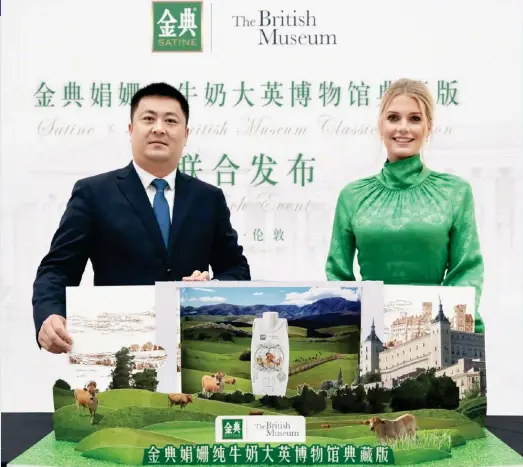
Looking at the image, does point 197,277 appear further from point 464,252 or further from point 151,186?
point 464,252

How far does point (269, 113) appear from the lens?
3008 mm

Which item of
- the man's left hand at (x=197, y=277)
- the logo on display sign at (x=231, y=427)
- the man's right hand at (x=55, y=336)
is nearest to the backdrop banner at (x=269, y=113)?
the man's left hand at (x=197, y=277)

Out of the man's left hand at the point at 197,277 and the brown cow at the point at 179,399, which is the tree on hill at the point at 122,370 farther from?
the man's left hand at the point at 197,277

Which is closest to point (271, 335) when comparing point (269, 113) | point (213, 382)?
point (213, 382)

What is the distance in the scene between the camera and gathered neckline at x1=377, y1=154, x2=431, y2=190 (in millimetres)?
2369

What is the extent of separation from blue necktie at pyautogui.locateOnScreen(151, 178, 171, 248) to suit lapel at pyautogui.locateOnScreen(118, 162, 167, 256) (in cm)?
3

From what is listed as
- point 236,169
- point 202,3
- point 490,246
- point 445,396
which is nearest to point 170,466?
point 445,396

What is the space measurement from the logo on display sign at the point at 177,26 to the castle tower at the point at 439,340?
1559mm

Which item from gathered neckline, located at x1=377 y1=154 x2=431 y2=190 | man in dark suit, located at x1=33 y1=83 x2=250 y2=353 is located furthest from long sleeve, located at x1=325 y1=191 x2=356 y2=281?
man in dark suit, located at x1=33 y1=83 x2=250 y2=353

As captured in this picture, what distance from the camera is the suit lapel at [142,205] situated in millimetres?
2254

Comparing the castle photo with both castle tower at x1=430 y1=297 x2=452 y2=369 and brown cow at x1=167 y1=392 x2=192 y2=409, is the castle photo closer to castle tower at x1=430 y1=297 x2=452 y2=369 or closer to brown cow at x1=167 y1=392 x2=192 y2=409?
castle tower at x1=430 y1=297 x2=452 y2=369

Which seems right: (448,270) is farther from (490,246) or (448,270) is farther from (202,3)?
(202,3)

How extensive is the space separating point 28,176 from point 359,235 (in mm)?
1421

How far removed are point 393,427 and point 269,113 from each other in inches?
57.4
